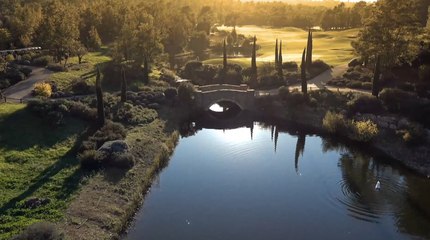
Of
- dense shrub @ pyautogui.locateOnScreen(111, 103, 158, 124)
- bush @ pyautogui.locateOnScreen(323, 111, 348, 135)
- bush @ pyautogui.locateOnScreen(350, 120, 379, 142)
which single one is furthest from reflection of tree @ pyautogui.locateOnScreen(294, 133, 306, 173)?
dense shrub @ pyautogui.locateOnScreen(111, 103, 158, 124)

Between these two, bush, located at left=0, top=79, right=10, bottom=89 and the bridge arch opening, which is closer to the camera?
bush, located at left=0, top=79, right=10, bottom=89

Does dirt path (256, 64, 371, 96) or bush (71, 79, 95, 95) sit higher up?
bush (71, 79, 95, 95)

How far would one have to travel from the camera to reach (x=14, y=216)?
32875 millimetres

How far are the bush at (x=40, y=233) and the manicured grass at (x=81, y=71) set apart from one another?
38.3 meters

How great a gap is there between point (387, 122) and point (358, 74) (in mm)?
21918

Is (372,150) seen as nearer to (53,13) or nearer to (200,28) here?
(53,13)

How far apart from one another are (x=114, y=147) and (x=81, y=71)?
111 feet

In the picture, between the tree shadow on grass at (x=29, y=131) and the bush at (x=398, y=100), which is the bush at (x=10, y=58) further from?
the bush at (x=398, y=100)

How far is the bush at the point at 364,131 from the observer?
185ft

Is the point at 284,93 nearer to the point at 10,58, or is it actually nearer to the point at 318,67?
the point at 318,67

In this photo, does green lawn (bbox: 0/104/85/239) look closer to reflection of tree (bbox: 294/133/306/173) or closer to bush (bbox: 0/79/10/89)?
bush (bbox: 0/79/10/89)

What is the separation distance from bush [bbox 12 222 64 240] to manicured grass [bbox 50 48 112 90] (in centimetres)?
3833

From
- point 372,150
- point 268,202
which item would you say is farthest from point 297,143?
point 268,202

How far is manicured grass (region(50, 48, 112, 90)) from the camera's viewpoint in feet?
219
